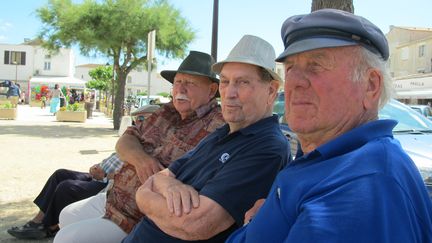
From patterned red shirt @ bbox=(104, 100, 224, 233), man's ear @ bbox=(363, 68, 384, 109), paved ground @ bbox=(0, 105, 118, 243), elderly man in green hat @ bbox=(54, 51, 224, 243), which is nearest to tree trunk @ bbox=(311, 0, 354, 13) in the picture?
elderly man in green hat @ bbox=(54, 51, 224, 243)

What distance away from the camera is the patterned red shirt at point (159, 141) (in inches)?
122

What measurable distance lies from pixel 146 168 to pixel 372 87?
193 cm

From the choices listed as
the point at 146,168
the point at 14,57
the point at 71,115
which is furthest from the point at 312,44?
the point at 14,57

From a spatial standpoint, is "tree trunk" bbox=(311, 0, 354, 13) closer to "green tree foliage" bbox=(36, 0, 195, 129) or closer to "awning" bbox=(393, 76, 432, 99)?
"green tree foliage" bbox=(36, 0, 195, 129)

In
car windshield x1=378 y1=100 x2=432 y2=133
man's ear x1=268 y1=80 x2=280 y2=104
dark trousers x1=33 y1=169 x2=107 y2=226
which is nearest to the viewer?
man's ear x1=268 y1=80 x2=280 y2=104

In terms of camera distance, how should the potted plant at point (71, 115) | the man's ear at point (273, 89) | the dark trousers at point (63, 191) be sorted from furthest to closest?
the potted plant at point (71, 115)
the dark trousers at point (63, 191)
the man's ear at point (273, 89)

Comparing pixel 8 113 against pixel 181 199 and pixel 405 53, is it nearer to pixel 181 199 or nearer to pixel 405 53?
pixel 181 199

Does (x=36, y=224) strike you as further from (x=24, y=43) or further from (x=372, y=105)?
(x=24, y=43)

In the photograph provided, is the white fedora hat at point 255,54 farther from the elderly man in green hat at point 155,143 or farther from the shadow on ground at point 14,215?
the shadow on ground at point 14,215

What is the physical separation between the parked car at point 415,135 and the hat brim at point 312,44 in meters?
2.46

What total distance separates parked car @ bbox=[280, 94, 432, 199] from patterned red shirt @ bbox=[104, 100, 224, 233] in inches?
62.8

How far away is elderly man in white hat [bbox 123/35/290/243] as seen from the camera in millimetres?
2095

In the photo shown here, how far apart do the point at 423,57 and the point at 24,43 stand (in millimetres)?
56294

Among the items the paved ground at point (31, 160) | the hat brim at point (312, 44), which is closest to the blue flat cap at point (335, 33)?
the hat brim at point (312, 44)
